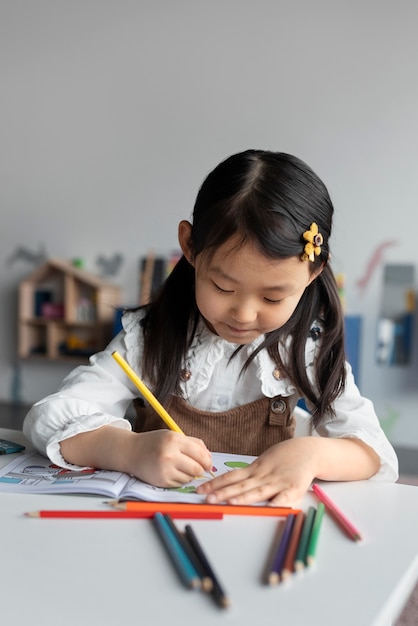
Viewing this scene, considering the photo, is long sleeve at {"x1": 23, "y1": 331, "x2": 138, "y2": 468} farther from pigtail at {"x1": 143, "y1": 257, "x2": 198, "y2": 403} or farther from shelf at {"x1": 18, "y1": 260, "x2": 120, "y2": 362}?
shelf at {"x1": 18, "y1": 260, "x2": 120, "y2": 362}

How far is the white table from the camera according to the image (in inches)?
15.8

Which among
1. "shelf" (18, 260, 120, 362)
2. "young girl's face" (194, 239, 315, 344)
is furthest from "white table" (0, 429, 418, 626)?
"shelf" (18, 260, 120, 362)

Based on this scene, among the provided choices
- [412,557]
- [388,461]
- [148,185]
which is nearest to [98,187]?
[148,185]

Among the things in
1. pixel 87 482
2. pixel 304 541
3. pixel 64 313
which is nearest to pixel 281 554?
pixel 304 541

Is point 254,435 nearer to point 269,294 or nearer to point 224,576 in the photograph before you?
point 269,294

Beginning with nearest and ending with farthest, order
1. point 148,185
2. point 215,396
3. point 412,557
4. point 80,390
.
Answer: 1. point 412,557
2. point 80,390
3. point 215,396
4. point 148,185

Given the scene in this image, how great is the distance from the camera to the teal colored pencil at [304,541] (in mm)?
468

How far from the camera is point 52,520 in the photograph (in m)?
0.56

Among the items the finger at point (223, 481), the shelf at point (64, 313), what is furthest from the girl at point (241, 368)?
the shelf at point (64, 313)

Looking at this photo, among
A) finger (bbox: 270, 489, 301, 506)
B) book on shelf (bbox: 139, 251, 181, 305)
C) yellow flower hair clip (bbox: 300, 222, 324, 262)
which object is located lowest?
book on shelf (bbox: 139, 251, 181, 305)

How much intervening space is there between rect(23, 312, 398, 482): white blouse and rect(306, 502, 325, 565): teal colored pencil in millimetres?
191

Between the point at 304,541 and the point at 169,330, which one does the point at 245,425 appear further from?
the point at 304,541

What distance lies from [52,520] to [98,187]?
3024mm

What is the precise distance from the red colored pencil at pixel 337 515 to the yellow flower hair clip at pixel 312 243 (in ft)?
0.87
